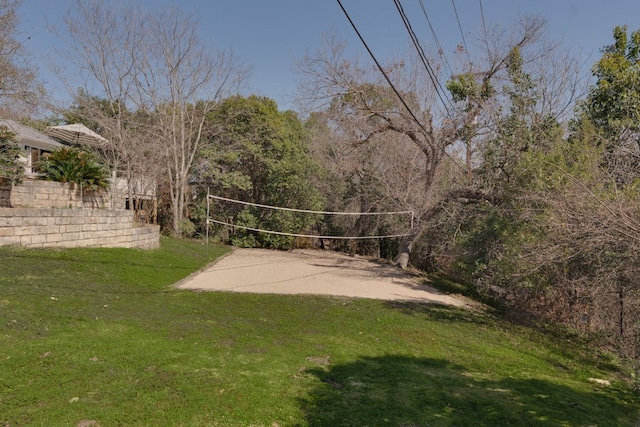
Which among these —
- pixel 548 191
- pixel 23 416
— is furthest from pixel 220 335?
pixel 548 191

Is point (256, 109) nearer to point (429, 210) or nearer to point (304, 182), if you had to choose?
point (304, 182)

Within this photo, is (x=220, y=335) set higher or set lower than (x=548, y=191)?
lower

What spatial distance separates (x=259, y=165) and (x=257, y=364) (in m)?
16.0

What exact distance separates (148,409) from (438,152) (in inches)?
507

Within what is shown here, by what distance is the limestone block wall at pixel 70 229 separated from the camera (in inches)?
330

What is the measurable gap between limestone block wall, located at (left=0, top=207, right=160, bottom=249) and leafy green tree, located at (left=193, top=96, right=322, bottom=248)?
6.95m

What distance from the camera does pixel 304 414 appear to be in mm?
3527

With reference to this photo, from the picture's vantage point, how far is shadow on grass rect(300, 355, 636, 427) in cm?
365

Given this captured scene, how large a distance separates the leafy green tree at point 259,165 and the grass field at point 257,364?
35.8 feet

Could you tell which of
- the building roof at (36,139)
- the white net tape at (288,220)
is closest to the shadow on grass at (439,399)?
the white net tape at (288,220)

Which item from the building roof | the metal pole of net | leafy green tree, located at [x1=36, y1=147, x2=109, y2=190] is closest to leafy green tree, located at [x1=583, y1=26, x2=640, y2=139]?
the metal pole of net

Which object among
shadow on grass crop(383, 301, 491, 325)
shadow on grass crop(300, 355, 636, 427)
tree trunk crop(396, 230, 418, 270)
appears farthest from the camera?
tree trunk crop(396, 230, 418, 270)

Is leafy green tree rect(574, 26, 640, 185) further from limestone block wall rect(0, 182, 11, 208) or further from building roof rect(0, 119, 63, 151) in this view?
building roof rect(0, 119, 63, 151)

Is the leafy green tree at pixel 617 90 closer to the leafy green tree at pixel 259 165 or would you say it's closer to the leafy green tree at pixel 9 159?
the leafy green tree at pixel 259 165
